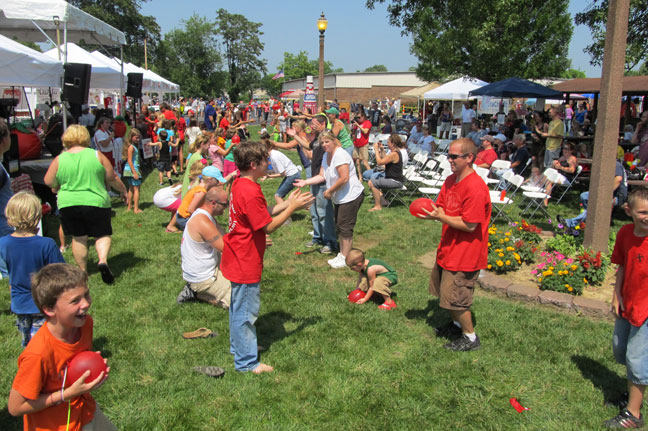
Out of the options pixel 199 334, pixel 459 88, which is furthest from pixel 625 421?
pixel 459 88

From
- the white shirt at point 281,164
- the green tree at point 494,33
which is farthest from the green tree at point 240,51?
the white shirt at point 281,164

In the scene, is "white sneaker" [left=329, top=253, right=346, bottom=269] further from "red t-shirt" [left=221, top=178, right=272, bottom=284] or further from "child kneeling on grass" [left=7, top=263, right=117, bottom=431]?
"child kneeling on grass" [left=7, top=263, right=117, bottom=431]

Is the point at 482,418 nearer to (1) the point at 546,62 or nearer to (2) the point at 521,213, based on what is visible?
(2) the point at 521,213

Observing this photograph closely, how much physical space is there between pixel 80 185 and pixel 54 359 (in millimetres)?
3536

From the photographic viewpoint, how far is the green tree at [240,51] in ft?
229

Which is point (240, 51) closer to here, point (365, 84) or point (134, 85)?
point (365, 84)

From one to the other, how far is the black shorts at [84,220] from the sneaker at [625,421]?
5066 millimetres

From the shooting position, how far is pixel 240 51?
231 feet

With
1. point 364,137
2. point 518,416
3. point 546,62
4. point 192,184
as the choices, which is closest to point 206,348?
point 518,416

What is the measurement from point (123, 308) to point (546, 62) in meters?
25.8

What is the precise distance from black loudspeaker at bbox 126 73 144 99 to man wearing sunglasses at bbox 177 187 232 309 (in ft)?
44.4

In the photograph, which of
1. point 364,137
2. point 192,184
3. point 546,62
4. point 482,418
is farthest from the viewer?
point 546,62

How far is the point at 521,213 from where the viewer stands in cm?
973

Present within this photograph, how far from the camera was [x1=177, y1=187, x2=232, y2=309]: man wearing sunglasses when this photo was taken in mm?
5055
